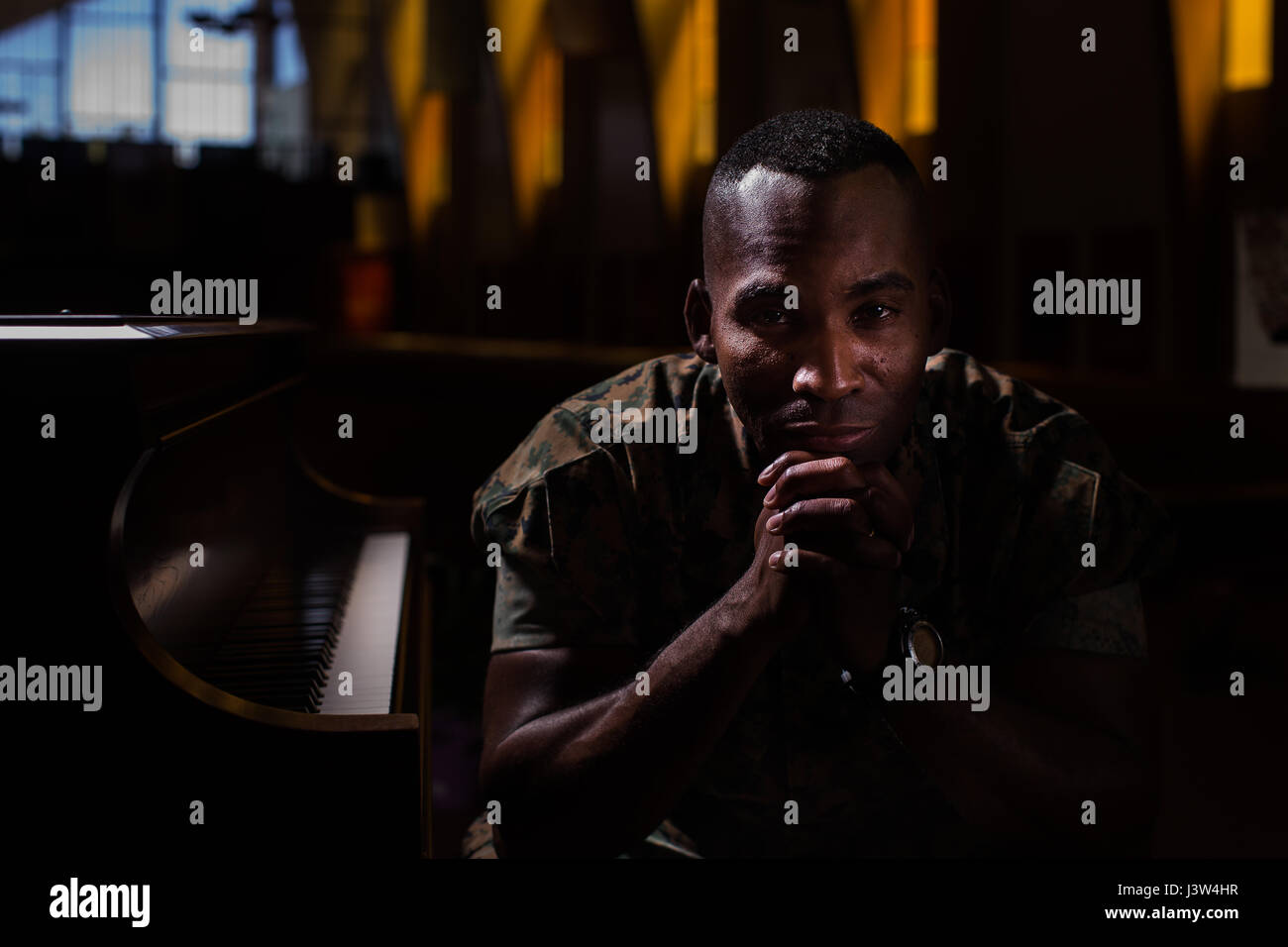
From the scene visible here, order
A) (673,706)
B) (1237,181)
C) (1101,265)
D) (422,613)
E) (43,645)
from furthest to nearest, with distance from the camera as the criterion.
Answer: (1101,265) < (1237,181) < (422,613) < (673,706) < (43,645)

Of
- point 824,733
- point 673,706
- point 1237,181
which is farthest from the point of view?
point 1237,181

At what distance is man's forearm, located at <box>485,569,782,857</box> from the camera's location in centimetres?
127

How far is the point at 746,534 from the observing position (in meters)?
1.53

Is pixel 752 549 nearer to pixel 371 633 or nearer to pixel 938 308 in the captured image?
pixel 938 308

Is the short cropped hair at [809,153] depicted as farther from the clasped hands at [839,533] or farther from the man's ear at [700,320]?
the clasped hands at [839,533]

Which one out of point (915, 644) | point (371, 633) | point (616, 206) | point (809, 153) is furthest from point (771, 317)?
point (616, 206)

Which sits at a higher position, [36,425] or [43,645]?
[36,425]

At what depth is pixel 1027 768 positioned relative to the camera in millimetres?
1313

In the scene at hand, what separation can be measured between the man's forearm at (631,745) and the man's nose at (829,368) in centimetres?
25

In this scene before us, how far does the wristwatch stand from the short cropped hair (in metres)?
0.51

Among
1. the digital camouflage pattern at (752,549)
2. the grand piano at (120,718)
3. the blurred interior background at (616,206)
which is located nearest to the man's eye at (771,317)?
the digital camouflage pattern at (752,549)
